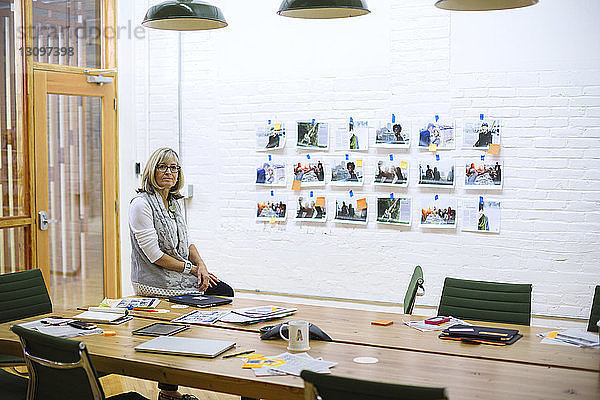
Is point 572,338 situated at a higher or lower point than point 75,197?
A: lower

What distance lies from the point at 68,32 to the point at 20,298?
9.31 feet

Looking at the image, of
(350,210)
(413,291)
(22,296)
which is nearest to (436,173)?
(350,210)

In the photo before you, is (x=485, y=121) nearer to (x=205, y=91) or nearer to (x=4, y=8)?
(x=205, y=91)

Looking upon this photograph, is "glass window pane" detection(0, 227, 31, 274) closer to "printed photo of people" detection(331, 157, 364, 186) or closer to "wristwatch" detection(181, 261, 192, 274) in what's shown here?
"wristwatch" detection(181, 261, 192, 274)

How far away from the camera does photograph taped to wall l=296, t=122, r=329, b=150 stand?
19.7 ft

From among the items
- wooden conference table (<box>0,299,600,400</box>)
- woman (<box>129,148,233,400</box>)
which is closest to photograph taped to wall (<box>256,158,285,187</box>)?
woman (<box>129,148,233,400</box>)

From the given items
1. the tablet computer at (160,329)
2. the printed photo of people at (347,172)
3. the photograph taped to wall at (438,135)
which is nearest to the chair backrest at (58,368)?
the tablet computer at (160,329)

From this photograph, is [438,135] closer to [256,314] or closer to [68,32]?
[256,314]

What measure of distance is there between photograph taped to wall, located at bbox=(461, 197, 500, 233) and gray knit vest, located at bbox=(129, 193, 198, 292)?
210 centimetres

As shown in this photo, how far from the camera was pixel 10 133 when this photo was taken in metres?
5.80

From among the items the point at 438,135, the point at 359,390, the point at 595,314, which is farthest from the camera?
the point at 438,135

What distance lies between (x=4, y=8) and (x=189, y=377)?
13.1 feet

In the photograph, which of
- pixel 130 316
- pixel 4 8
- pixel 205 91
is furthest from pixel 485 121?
pixel 4 8

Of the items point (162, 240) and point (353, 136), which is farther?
point (353, 136)
